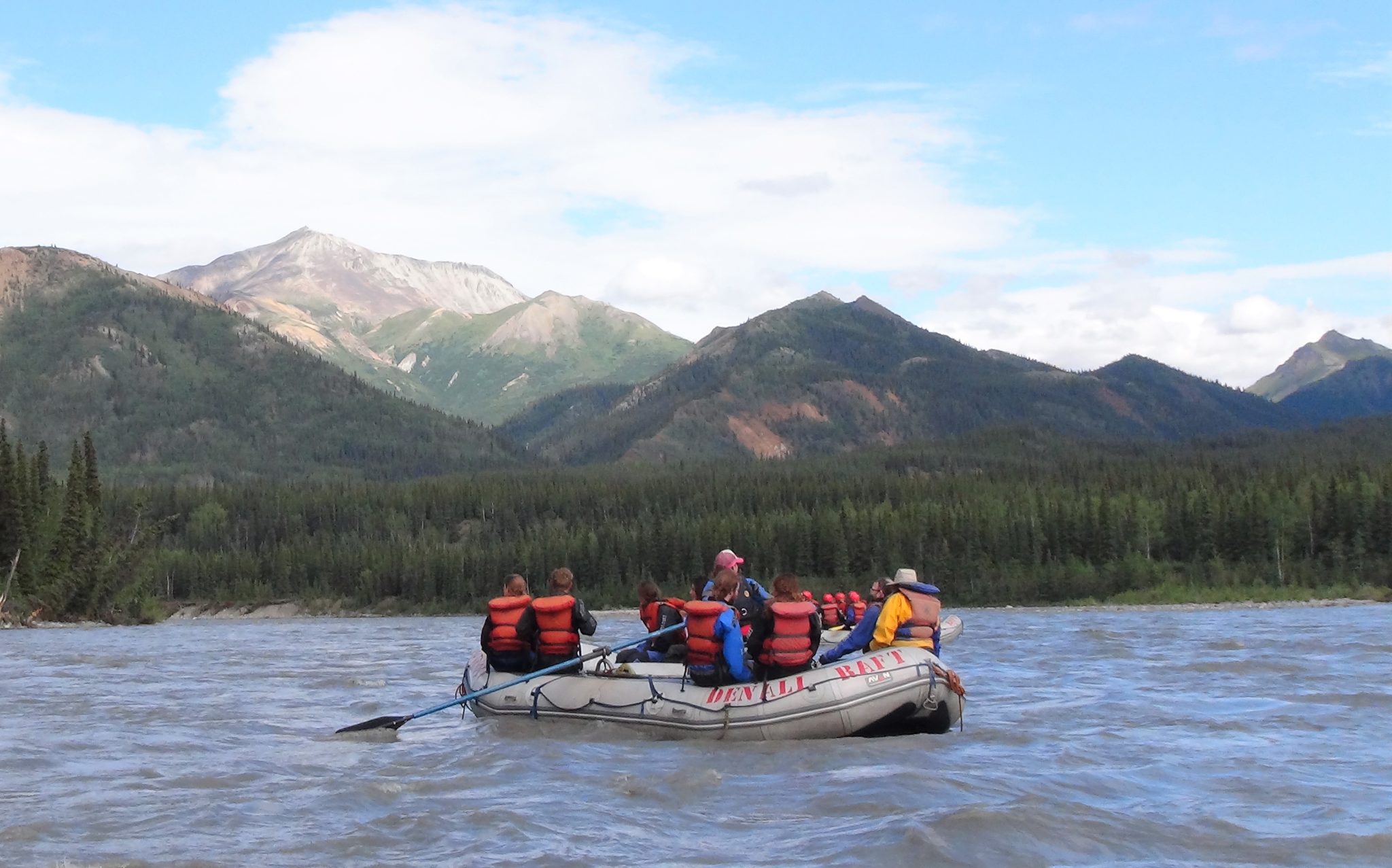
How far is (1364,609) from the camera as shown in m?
95.1

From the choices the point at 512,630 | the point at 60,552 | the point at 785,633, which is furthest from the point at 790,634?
the point at 60,552

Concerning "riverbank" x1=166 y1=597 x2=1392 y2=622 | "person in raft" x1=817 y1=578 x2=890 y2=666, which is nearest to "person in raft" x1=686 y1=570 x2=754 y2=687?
"person in raft" x1=817 y1=578 x2=890 y2=666

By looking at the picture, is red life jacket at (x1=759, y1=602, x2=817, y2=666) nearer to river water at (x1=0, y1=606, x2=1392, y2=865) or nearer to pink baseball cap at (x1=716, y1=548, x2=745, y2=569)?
pink baseball cap at (x1=716, y1=548, x2=745, y2=569)

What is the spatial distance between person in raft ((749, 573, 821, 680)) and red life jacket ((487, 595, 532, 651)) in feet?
19.0

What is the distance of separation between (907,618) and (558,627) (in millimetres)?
7317

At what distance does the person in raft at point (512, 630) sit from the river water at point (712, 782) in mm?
1384

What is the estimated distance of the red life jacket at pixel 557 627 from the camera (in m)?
31.7

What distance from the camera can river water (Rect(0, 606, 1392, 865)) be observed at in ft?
63.6

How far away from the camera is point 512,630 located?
3234cm

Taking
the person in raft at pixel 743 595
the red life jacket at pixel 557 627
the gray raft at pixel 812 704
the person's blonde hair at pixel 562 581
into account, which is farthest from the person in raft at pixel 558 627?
the person in raft at pixel 743 595

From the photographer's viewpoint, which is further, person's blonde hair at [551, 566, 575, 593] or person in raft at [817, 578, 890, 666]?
person's blonde hair at [551, 566, 575, 593]

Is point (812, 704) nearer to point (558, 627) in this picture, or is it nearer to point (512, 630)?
point (558, 627)

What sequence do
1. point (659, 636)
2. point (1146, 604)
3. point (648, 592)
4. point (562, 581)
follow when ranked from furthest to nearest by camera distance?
point (1146, 604) → point (648, 592) → point (659, 636) → point (562, 581)

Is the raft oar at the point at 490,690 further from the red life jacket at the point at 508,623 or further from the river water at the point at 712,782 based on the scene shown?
the red life jacket at the point at 508,623
